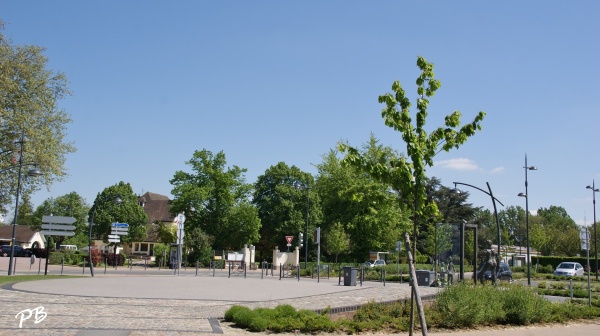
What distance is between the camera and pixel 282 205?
71.9 meters

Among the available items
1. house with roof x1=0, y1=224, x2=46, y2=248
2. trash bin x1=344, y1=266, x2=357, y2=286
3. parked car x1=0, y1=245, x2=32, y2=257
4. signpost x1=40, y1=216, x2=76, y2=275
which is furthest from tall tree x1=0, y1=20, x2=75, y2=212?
house with roof x1=0, y1=224, x2=46, y2=248

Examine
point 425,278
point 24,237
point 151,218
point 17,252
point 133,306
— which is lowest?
point 17,252

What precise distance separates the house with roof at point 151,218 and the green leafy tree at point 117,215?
7.77 feet

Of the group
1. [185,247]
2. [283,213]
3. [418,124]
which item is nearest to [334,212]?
[283,213]

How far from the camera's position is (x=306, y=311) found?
13.4 metres

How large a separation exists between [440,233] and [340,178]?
3929 centimetres

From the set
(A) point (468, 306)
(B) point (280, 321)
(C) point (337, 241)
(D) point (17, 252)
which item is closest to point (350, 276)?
(A) point (468, 306)

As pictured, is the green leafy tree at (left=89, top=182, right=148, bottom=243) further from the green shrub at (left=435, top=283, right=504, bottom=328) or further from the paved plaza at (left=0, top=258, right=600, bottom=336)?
the green shrub at (left=435, top=283, right=504, bottom=328)

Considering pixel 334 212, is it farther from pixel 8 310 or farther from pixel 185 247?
pixel 8 310

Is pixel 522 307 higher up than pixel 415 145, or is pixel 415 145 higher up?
pixel 415 145

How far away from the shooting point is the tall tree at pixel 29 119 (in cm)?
3503

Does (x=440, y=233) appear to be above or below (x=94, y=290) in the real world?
above

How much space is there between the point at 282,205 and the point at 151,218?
3174cm

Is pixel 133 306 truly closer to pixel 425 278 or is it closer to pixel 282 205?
pixel 425 278
